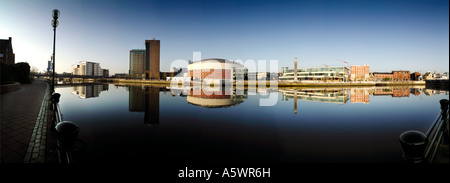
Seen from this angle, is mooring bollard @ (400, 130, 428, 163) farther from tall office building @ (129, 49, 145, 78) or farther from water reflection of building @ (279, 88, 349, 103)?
tall office building @ (129, 49, 145, 78)

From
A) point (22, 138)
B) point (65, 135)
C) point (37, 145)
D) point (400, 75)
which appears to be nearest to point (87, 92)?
point (22, 138)

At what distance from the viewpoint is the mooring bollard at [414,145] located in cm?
285

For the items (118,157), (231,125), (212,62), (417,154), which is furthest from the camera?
(212,62)

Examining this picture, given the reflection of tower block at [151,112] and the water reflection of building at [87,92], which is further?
the water reflection of building at [87,92]

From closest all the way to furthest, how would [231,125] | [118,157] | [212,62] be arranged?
[118,157]
[231,125]
[212,62]

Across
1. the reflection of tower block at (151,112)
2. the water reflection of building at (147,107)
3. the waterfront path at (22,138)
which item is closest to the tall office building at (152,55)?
the water reflection of building at (147,107)

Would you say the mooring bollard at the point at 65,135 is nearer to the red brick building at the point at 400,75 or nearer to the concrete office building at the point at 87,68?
the red brick building at the point at 400,75

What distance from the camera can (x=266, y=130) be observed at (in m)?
9.41
